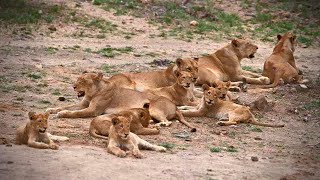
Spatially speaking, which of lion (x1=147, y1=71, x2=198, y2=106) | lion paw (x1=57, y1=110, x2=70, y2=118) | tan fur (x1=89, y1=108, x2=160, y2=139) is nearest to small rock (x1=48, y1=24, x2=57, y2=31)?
lion (x1=147, y1=71, x2=198, y2=106)

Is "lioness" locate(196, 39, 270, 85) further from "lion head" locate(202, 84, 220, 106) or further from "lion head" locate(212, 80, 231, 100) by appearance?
"lion head" locate(202, 84, 220, 106)

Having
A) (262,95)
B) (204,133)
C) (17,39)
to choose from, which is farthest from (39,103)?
(17,39)

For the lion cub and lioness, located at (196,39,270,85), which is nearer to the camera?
the lion cub

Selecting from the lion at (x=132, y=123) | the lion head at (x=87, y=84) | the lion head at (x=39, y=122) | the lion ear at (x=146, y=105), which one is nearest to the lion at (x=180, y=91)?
the lion head at (x=87, y=84)

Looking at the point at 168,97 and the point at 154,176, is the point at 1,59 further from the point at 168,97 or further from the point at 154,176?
the point at 154,176

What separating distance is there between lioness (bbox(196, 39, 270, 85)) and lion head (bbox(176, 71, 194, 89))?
2211mm

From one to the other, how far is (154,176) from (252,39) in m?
11.6

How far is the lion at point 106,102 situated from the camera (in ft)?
40.1

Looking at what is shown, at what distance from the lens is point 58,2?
836 inches

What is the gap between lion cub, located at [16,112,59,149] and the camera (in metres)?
10.0

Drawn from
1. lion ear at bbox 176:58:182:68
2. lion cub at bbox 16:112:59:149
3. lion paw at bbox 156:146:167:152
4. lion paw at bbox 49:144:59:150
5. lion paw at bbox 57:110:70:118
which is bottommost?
lion paw at bbox 57:110:70:118

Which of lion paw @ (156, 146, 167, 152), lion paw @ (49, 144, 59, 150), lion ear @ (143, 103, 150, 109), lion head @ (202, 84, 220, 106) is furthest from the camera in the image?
lion head @ (202, 84, 220, 106)

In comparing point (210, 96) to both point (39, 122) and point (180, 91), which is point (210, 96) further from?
point (39, 122)

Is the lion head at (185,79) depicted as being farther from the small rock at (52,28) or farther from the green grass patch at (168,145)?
the small rock at (52,28)
